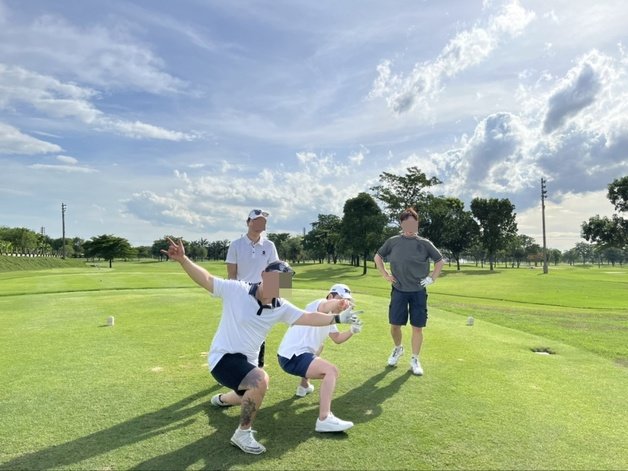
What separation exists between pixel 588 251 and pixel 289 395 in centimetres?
21494

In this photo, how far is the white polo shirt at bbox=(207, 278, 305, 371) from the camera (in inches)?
178

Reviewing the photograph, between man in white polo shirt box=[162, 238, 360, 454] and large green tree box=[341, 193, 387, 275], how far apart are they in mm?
52908

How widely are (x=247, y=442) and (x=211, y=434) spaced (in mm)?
593

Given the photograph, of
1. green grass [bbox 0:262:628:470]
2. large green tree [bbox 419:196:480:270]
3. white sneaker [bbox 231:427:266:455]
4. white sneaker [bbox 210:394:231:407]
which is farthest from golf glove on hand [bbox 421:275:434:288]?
large green tree [bbox 419:196:480:270]

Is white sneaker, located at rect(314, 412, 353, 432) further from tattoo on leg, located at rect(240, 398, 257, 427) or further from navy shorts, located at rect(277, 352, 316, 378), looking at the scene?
tattoo on leg, located at rect(240, 398, 257, 427)

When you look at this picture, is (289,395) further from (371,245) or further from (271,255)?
(371,245)

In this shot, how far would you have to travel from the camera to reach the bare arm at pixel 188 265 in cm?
445

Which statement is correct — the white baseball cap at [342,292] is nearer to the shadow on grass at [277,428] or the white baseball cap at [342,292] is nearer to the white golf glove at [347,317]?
the white golf glove at [347,317]

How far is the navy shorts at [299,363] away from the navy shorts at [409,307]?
106 inches

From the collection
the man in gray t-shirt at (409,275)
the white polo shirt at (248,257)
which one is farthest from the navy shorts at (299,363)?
the man in gray t-shirt at (409,275)

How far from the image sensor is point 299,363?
5.01 m

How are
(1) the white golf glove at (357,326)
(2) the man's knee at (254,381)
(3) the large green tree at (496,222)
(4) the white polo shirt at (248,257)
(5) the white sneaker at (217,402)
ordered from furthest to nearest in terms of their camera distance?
(3) the large green tree at (496,222), (4) the white polo shirt at (248,257), (5) the white sneaker at (217,402), (1) the white golf glove at (357,326), (2) the man's knee at (254,381)

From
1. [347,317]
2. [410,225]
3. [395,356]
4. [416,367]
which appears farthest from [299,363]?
[410,225]

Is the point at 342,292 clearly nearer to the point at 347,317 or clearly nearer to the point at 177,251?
the point at 347,317
